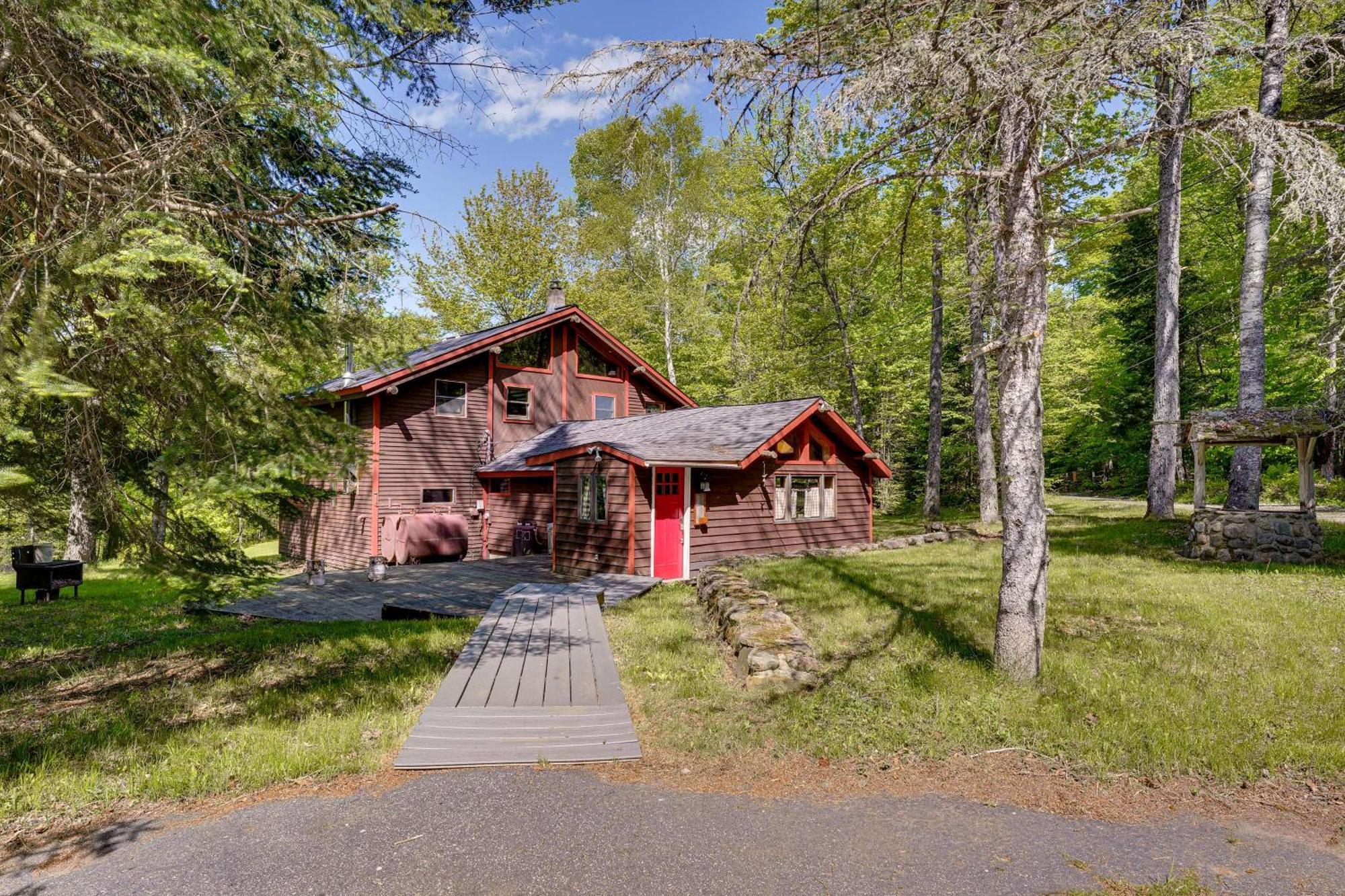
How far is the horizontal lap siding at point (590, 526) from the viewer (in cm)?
1331

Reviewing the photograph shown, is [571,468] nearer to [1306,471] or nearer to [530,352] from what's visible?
[530,352]

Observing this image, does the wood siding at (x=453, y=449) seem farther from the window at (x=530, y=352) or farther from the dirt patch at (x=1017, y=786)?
the dirt patch at (x=1017, y=786)

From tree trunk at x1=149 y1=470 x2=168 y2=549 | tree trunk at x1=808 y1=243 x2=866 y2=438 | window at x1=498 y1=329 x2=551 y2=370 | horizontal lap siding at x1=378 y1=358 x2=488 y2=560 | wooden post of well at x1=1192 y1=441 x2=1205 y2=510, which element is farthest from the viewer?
tree trunk at x1=808 y1=243 x2=866 y2=438

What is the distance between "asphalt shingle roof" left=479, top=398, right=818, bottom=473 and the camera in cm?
1330

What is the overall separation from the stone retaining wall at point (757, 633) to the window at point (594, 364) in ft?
38.1

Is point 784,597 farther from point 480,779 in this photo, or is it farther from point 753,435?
point 480,779

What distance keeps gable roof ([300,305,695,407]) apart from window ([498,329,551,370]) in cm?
31

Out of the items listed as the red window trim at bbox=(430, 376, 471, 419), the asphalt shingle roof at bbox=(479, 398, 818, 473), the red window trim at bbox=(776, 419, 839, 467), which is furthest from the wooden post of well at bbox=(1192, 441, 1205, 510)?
the red window trim at bbox=(430, 376, 471, 419)

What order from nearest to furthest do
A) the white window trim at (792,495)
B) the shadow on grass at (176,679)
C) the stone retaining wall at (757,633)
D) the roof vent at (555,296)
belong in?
the shadow on grass at (176,679) < the stone retaining wall at (757,633) < the white window trim at (792,495) < the roof vent at (555,296)

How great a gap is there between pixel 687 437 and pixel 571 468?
2930mm

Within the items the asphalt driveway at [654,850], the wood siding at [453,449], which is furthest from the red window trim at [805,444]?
the asphalt driveway at [654,850]

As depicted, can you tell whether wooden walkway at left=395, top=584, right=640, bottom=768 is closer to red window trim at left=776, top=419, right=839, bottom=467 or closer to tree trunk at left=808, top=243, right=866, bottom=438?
red window trim at left=776, top=419, right=839, bottom=467

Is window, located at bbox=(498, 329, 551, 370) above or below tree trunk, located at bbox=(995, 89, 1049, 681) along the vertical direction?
above

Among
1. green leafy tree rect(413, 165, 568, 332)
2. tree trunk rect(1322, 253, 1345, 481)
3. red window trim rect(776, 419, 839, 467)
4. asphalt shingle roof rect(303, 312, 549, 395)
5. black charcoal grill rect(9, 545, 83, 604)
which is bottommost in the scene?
black charcoal grill rect(9, 545, 83, 604)
